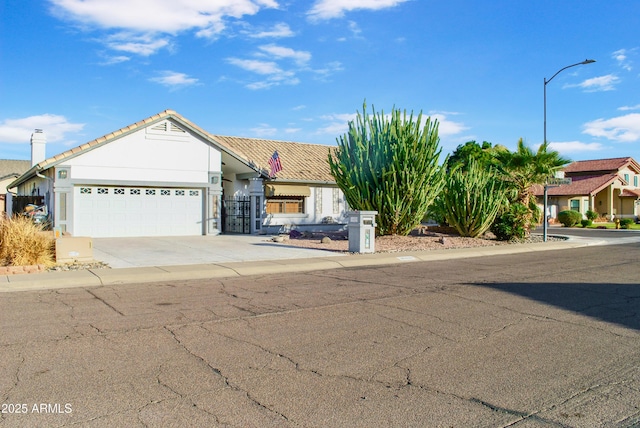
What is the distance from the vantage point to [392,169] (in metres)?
20.9

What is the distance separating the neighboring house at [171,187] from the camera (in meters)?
23.0

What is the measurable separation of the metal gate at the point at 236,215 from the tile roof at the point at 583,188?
33375mm

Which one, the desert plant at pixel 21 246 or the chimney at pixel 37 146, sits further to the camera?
the chimney at pixel 37 146

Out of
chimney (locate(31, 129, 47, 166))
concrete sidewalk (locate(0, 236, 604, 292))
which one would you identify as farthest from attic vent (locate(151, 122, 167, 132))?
chimney (locate(31, 129, 47, 166))

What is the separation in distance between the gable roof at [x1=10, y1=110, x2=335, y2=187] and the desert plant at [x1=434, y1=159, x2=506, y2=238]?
8.20 metres

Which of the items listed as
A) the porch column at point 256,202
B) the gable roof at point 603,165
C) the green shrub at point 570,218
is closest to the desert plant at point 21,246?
the porch column at point 256,202

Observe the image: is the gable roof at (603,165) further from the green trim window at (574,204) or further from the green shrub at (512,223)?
the green shrub at (512,223)

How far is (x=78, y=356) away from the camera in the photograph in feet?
20.3

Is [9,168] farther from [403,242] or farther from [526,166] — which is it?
[526,166]

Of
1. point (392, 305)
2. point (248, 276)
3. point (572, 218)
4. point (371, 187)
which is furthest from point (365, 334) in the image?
point (572, 218)

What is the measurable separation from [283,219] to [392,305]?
19871 mm

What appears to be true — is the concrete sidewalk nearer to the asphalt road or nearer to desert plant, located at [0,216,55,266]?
the asphalt road

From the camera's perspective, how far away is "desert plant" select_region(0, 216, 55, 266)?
13281 millimetres

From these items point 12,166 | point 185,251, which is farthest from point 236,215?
point 12,166
